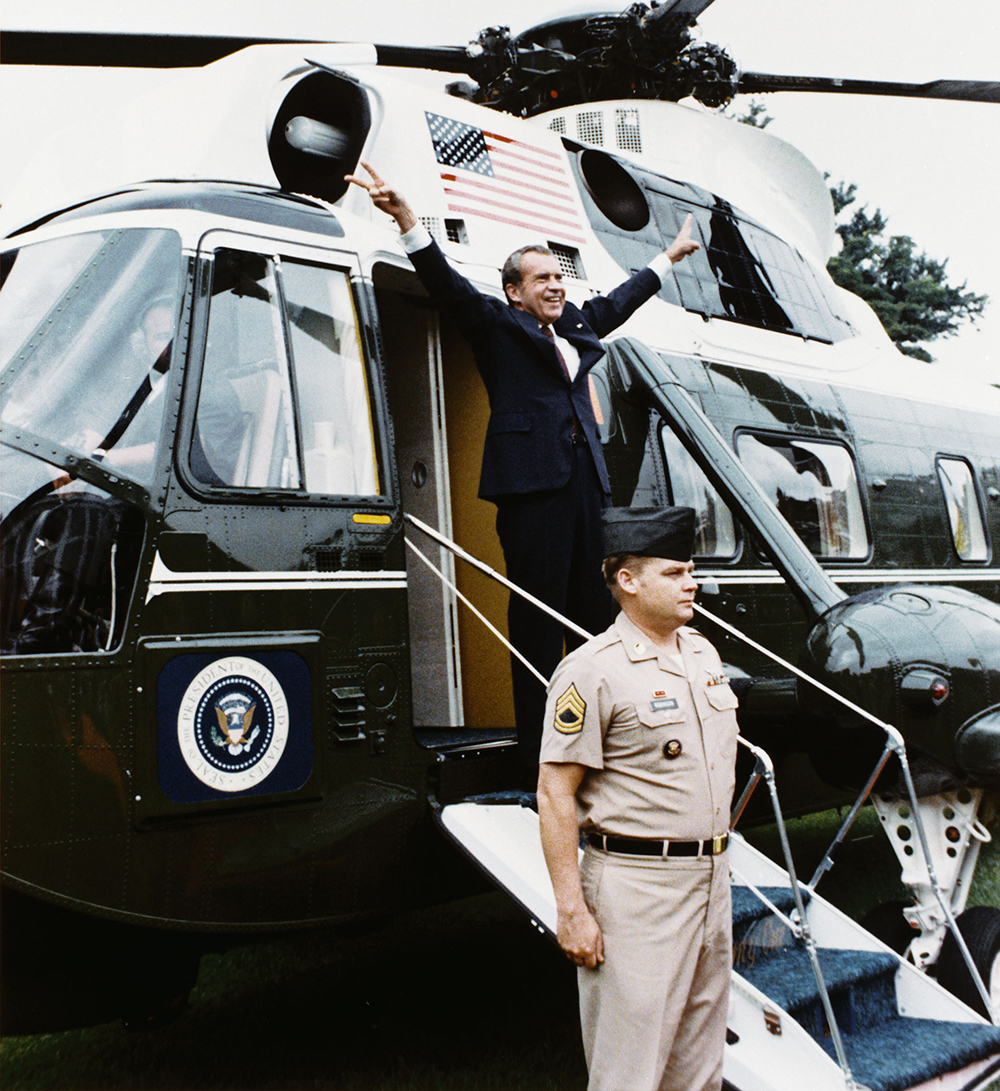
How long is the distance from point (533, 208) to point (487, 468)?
195 cm

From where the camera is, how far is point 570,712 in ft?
7.64

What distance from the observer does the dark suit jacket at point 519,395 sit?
3609mm

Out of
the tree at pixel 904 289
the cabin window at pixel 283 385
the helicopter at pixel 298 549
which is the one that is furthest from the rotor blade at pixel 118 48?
the tree at pixel 904 289

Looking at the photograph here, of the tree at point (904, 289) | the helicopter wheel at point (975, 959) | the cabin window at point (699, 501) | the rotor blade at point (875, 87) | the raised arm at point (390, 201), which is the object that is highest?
the tree at point (904, 289)

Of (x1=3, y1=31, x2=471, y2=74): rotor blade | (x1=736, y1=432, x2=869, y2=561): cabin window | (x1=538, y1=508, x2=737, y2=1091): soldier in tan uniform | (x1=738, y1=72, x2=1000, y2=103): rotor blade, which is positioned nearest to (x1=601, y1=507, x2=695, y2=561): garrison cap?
(x1=538, y1=508, x2=737, y2=1091): soldier in tan uniform

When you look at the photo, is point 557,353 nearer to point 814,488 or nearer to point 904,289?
point 814,488

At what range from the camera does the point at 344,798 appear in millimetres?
3320

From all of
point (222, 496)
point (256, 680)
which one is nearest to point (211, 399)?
point (222, 496)

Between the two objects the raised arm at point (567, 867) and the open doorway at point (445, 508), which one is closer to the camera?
the raised arm at point (567, 867)

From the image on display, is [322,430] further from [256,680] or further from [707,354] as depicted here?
[707,354]

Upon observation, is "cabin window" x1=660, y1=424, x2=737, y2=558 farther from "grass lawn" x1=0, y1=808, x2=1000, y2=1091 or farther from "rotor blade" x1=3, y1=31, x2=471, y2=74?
"rotor blade" x1=3, y1=31, x2=471, y2=74

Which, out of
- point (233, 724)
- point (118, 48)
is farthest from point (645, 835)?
point (118, 48)

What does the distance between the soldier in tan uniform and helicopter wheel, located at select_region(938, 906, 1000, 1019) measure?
5.76ft

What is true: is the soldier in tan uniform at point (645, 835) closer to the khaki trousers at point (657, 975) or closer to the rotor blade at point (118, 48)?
the khaki trousers at point (657, 975)
